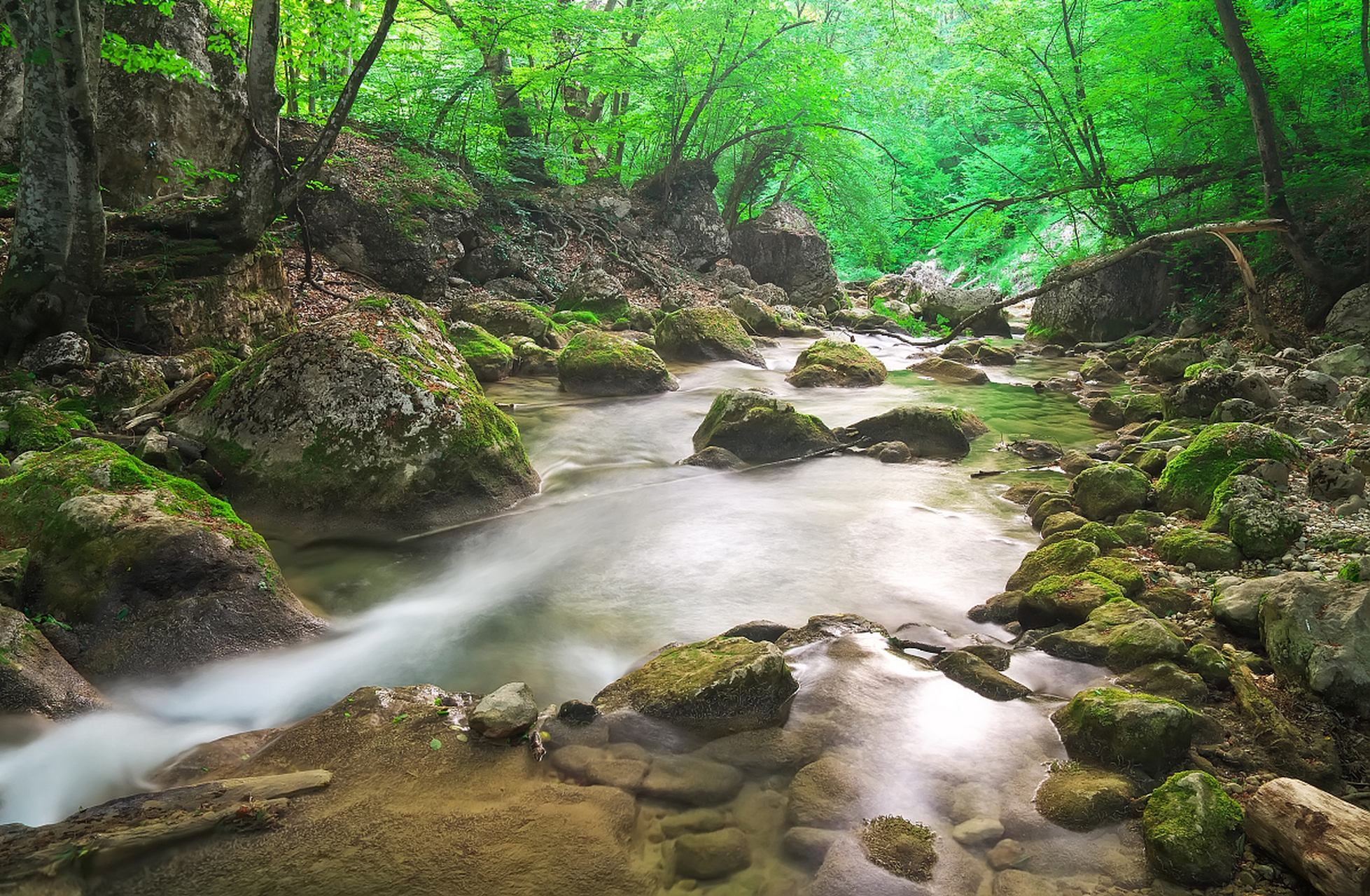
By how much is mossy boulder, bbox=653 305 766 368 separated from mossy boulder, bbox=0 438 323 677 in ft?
35.1

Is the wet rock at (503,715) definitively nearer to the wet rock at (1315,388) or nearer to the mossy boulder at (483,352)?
the mossy boulder at (483,352)

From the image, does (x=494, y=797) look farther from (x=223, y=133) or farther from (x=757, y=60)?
(x=757, y=60)

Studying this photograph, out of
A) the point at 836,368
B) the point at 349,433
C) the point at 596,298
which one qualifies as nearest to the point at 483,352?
the point at 596,298

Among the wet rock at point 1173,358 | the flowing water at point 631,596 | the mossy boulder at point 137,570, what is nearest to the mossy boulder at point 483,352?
the flowing water at point 631,596

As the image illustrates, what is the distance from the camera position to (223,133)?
9586mm

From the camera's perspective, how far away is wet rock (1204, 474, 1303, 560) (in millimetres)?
4352

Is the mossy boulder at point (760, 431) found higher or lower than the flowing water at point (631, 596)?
higher

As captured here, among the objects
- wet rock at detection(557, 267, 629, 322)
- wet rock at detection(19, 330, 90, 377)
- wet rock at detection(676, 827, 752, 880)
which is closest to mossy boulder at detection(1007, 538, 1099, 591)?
wet rock at detection(676, 827, 752, 880)

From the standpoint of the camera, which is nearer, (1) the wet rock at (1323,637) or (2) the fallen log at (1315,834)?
(2) the fallen log at (1315,834)

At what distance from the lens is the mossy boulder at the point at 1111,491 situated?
568cm

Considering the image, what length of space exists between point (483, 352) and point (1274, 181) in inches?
454

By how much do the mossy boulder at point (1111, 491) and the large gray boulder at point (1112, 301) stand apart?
10.7m

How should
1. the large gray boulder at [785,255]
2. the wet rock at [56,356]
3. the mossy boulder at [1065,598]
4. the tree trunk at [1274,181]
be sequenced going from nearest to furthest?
1. the mossy boulder at [1065,598]
2. the wet rock at [56,356]
3. the tree trunk at [1274,181]
4. the large gray boulder at [785,255]

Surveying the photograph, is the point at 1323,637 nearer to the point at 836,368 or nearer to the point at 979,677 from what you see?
the point at 979,677
